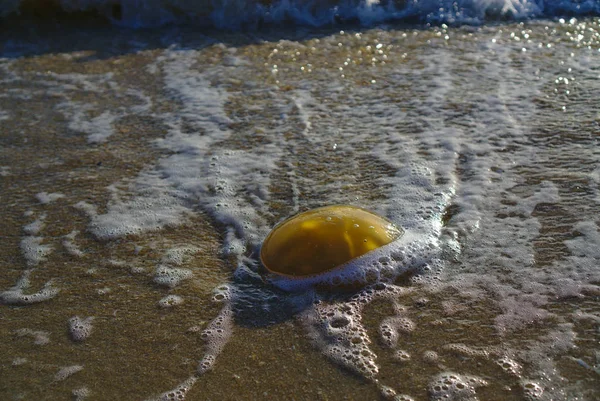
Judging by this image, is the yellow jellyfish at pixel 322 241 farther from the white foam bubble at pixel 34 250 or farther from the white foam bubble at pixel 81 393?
the white foam bubble at pixel 34 250

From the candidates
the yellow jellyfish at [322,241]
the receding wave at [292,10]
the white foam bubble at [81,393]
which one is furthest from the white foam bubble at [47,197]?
the receding wave at [292,10]

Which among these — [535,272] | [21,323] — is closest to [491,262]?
[535,272]

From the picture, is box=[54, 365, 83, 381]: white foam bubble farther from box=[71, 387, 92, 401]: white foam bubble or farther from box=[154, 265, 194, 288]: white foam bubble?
box=[154, 265, 194, 288]: white foam bubble

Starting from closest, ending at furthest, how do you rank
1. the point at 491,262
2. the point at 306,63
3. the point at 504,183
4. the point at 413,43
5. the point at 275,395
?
1. the point at 275,395
2. the point at 491,262
3. the point at 504,183
4. the point at 306,63
5. the point at 413,43

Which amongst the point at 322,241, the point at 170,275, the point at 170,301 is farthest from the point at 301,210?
the point at 170,301

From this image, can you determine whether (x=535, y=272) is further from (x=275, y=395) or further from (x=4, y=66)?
(x=4, y=66)

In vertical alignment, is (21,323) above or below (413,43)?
below

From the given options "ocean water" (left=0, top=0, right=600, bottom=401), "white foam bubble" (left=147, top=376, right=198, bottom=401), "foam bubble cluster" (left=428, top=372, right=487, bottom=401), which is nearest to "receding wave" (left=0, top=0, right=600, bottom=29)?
"ocean water" (left=0, top=0, right=600, bottom=401)
